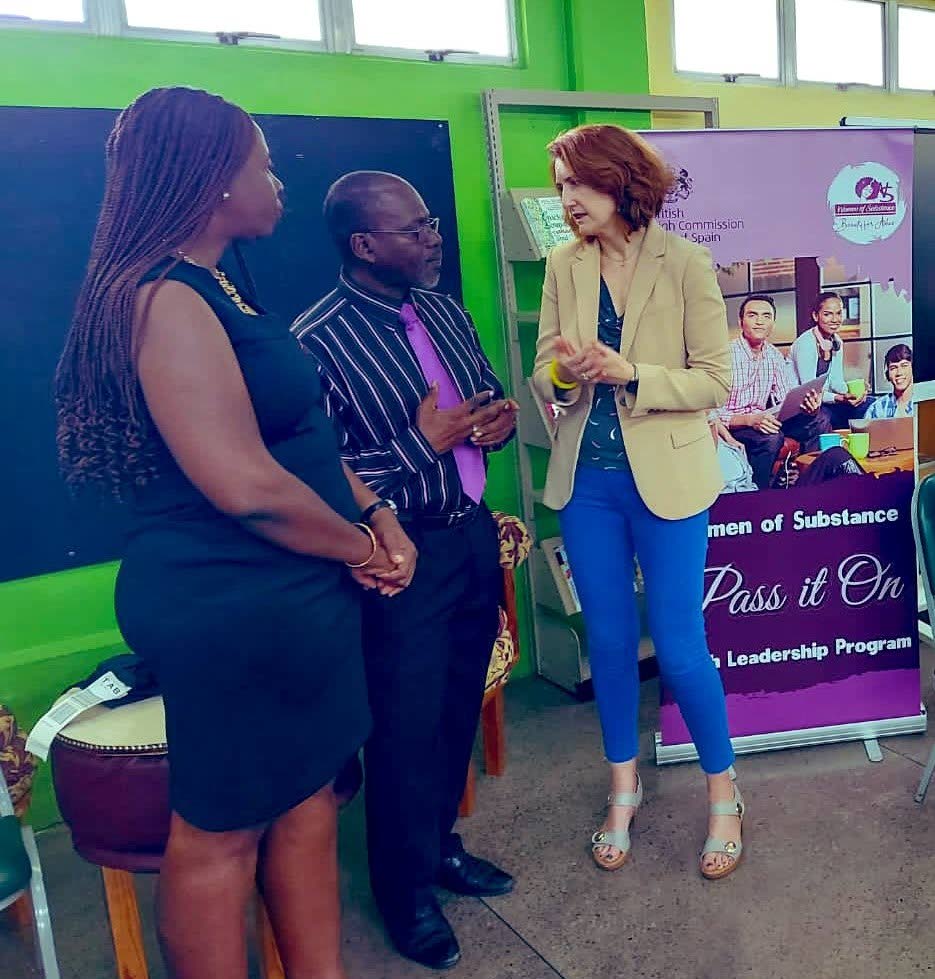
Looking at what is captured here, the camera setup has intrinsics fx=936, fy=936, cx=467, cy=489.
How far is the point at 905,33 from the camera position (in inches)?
198

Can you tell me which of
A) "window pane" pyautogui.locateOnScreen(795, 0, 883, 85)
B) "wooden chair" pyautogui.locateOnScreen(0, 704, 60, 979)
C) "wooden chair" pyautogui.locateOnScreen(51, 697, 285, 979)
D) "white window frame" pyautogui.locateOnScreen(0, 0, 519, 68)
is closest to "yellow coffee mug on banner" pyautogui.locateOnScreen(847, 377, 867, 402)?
"white window frame" pyautogui.locateOnScreen(0, 0, 519, 68)

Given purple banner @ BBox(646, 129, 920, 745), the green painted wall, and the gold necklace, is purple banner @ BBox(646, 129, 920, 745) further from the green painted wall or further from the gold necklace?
the gold necklace

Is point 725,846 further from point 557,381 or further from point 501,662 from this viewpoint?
point 557,381

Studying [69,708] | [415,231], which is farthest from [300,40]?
[69,708]

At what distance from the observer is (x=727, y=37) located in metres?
4.38

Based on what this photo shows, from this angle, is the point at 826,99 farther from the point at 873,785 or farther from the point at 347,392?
the point at 347,392

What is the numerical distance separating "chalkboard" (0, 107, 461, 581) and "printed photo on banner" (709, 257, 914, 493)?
3.93ft

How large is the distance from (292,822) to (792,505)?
163 cm

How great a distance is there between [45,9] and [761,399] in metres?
2.07

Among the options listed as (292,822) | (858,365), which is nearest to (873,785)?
(858,365)

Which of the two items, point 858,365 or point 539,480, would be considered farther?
point 539,480

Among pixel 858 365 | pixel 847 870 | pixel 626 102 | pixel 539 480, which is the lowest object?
pixel 847 870

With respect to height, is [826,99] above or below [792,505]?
above

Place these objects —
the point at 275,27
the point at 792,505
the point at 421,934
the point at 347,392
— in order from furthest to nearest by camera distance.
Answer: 1. the point at 275,27
2. the point at 792,505
3. the point at 421,934
4. the point at 347,392
